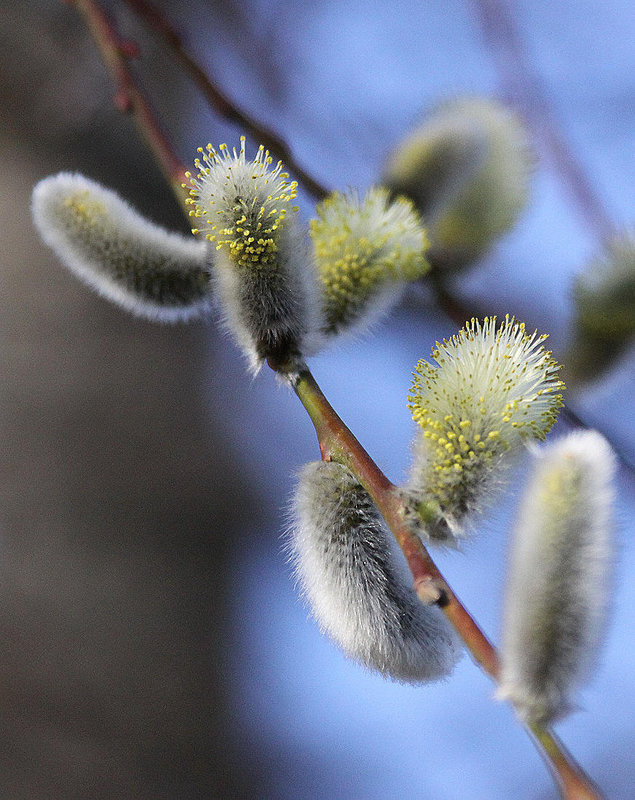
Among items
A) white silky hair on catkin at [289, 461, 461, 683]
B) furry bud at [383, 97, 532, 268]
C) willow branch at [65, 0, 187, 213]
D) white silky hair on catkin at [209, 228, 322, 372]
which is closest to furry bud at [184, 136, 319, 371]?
white silky hair on catkin at [209, 228, 322, 372]

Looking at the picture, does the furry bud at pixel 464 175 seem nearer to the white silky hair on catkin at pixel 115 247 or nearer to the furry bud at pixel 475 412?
the white silky hair on catkin at pixel 115 247

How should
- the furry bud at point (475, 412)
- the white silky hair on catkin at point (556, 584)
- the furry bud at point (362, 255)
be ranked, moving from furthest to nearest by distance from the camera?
the furry bud at point (362, 255) → the furry bud at point (475, 412) → the white silky hair on catkin at point (556, 584)

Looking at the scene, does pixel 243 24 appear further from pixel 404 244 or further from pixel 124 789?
pixel 124 789

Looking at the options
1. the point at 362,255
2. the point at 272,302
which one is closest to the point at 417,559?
the point at 272,302

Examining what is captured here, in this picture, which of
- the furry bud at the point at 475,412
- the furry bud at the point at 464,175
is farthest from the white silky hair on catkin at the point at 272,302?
the furry bud at the point at 464,175

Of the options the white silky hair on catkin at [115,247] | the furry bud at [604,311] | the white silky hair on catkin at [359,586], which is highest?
the white silky hair on catkin at [115,247]

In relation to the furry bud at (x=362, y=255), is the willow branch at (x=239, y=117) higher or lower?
higher

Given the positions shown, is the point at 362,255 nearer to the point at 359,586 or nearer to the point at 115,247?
the point at 115,247
